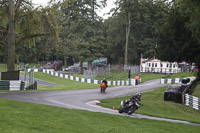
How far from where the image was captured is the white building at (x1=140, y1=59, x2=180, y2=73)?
184ft

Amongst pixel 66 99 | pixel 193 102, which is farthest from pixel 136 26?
pixel 66 99

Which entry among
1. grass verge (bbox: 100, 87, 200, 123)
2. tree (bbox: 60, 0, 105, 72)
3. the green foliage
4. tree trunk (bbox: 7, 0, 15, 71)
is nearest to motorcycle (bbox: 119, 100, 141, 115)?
grass verge (bbox: 100, 87, 200, 123)

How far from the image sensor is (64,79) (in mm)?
49781

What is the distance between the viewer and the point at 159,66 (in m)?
60.0

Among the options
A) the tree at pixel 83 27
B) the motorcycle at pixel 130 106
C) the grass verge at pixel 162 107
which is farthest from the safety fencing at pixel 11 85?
the tree at pixel 83 27

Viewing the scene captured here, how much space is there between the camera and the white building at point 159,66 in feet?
184

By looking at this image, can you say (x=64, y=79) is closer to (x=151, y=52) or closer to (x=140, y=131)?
(x=151, y=52)

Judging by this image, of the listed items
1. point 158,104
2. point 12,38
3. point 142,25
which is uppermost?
point 142,25

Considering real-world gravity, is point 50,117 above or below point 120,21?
below

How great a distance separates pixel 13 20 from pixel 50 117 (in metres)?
18.0

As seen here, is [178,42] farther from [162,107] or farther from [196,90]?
[162,107]

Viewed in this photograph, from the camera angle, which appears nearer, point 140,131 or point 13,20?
point 140,131

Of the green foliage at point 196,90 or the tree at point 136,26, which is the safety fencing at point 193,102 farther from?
the tree at point 136,26

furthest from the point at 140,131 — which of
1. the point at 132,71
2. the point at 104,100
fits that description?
the point at 132,71
